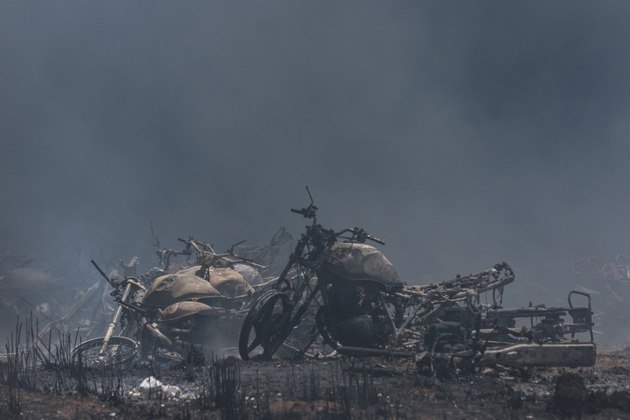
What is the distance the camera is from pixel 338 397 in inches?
224

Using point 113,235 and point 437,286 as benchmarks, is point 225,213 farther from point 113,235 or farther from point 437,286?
point 437,286

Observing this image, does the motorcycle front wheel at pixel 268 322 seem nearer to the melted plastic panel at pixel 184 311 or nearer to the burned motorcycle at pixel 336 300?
the burned motorcycle at pixel 336 300

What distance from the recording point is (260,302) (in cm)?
895

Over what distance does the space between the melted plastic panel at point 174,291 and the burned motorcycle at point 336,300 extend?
10.8 feet

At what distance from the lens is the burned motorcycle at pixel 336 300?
8852 millimetres

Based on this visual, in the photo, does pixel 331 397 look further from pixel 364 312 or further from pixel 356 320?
pixel 364 312

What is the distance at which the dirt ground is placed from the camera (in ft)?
17.9

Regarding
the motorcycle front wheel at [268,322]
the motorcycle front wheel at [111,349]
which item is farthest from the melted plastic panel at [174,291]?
the motorcycle front wheel at [268,322]

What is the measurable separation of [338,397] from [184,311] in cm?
597

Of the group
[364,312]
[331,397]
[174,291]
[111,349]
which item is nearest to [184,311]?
[174,291]

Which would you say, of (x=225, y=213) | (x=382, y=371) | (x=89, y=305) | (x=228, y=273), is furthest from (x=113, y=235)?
(x=382, y=371)

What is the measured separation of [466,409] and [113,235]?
110 feet

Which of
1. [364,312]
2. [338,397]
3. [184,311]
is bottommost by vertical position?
[338,397]

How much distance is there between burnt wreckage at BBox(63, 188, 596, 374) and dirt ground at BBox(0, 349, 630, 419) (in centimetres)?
44
